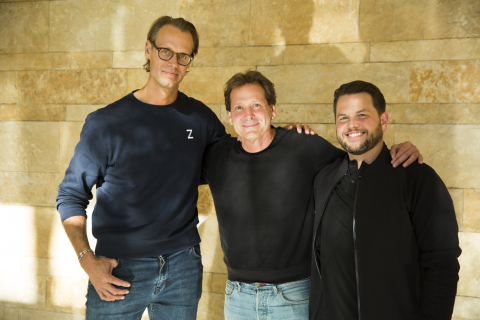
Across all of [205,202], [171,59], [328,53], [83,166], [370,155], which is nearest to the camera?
[370,155]

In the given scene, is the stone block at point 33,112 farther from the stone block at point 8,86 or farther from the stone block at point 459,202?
the stone block at point 459,202

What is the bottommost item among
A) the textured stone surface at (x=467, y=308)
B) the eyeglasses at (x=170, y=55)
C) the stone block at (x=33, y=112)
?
the textured stone surface at (x=467, y=308)

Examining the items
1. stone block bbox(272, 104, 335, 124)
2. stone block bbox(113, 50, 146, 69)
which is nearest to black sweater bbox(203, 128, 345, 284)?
stone block bbox(272, 104, 335, 124)

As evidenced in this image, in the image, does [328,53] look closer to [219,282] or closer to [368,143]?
[368,143]

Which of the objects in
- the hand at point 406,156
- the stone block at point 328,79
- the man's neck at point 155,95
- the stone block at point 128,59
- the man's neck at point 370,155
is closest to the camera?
the hand at point 406,156

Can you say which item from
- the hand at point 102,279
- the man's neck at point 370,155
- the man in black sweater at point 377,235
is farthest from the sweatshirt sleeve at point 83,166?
the man's neck at point 370,155

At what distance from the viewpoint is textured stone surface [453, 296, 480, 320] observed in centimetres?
254

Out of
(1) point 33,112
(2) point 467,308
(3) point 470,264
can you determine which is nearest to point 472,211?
(3) point 470,264

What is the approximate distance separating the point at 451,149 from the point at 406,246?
1.42 meters

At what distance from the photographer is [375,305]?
4.68ft

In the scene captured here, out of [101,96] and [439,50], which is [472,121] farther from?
[101,96]

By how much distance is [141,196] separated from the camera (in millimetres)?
1767

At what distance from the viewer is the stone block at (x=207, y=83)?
2809mm

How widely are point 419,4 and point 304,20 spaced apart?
2.54ft
